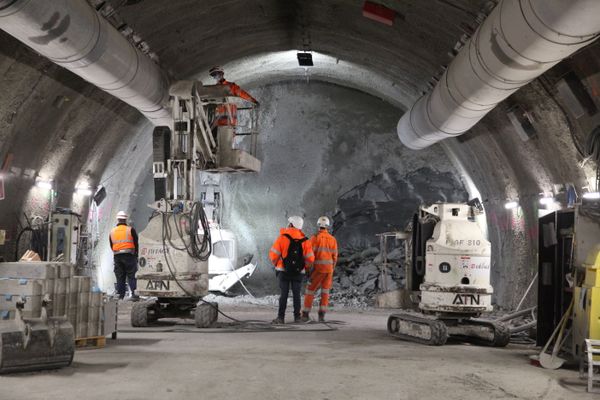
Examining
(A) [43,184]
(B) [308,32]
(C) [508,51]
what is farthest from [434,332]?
(B) [308,32]

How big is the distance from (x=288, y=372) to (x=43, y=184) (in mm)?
6844

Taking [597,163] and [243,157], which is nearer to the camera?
[597,163]

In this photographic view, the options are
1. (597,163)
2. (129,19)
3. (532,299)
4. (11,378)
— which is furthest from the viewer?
(532,299)

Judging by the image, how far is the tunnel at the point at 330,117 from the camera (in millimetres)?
8258

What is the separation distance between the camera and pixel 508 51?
7.23 m

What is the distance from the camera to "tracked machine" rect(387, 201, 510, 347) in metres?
9.19

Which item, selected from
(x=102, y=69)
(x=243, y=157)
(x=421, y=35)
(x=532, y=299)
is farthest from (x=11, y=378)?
(x=532, y=299)

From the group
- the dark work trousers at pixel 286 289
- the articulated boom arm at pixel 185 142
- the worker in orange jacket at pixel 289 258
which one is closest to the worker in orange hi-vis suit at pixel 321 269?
the dark work trousers at pixel 286 289

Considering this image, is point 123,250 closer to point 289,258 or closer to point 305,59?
point 289,258

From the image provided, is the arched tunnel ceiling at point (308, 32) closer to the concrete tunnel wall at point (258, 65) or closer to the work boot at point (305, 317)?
the concrete tunnel wall at point (258, 65)

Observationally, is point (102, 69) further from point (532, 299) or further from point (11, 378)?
point (532, 299)

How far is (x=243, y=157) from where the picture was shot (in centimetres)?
1170

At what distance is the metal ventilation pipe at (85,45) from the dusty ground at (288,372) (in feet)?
10.8

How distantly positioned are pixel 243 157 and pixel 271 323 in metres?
2.70
